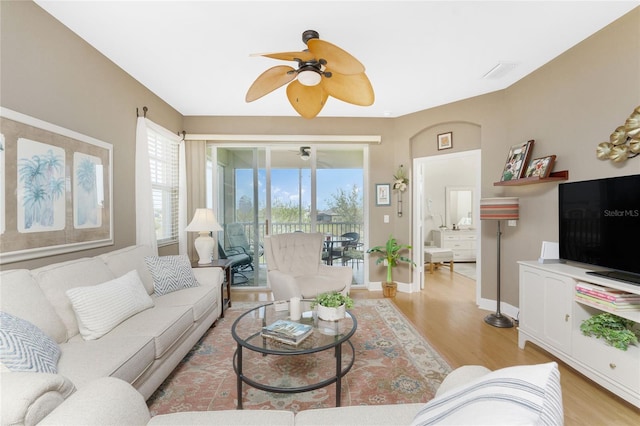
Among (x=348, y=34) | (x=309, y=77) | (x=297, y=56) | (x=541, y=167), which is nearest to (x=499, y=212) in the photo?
(x=541, y=167)

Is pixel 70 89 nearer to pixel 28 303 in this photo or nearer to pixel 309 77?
pixel 28 303

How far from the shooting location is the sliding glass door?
432 centimetres

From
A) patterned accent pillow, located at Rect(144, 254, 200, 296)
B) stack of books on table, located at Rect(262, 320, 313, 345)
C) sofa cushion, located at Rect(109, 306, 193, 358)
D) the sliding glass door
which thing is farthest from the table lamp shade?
stack of books on table, located at Rect(262, 320, 313, 345)

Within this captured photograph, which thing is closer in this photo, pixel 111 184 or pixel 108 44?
pixel 108 44

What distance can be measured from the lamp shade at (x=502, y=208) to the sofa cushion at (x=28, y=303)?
12.3ft

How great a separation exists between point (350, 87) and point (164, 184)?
9.58ft

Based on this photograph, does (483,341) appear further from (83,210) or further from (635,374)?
(83,210)

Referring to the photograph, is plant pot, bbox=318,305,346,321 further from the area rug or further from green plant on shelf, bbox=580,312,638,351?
green plant on shelf, bbox=580,312,638,351

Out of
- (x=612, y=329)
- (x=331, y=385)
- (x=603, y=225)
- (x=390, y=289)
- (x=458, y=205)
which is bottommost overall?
(x=331, y=385)

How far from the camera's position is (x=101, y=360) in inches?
55.9

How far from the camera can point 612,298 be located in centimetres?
176

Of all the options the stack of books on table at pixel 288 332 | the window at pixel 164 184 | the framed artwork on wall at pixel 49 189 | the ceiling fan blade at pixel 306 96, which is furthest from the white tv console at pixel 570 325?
the window at pixel 164 184

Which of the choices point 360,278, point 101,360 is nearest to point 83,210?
→ point 101,360

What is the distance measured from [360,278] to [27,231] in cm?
389
